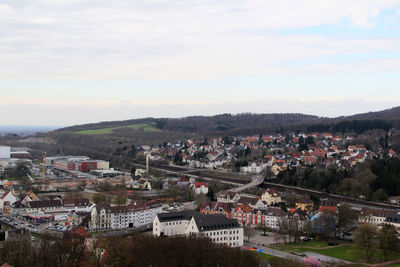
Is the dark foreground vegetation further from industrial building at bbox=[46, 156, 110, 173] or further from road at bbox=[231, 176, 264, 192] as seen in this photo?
industrial building at bbox=[46, 156, 110, 173]

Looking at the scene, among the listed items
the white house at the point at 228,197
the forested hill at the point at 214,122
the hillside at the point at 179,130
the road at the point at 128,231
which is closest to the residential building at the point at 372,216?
the white house at the point at 228,197

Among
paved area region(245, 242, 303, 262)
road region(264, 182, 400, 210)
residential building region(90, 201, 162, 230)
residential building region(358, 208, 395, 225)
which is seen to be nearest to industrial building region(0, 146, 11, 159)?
road region(264, 182, 400, 210)

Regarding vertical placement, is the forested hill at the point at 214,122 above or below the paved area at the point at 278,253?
above

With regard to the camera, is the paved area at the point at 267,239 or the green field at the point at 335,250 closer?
the green field at the point at 335,250

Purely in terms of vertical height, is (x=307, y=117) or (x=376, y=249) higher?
(x=307, y=117)

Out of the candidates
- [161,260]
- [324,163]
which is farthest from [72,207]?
[324,163]

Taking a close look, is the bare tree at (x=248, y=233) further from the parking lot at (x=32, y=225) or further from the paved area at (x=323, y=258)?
the parking lot at (x=32, y=225)

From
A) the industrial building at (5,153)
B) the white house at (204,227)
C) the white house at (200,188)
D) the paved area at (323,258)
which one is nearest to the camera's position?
the paved area at (323,258)

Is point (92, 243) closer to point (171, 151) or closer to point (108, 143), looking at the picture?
point (171, 151)

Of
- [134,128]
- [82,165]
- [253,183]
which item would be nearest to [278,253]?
[253,183]
